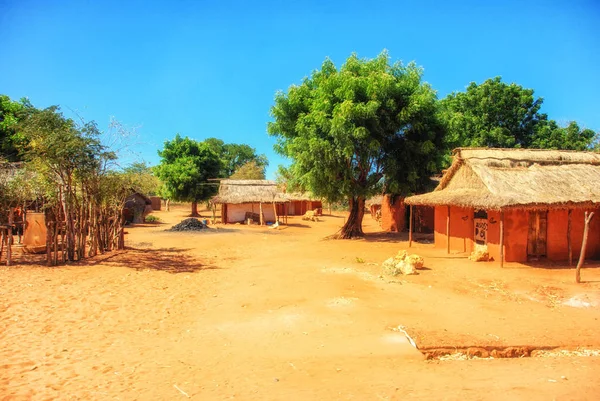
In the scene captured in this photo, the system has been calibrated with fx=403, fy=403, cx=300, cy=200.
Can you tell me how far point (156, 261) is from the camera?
1301 cm

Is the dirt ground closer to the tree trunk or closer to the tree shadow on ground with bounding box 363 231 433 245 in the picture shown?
the tree shadow on ground with bounding box 363 231 433 245

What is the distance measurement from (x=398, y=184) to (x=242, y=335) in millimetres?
13572

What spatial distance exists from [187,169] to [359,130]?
70.2 ft

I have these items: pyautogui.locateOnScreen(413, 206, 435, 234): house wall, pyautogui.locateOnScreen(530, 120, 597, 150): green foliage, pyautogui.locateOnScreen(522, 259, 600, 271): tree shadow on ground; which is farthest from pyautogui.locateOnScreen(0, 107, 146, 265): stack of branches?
pyautogui.locateOnScreen(530, 120, 597, 150): green foliage

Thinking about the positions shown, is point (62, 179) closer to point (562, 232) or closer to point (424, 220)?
point (562, 232)

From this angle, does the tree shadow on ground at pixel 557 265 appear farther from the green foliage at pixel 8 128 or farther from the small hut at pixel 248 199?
the green foliage at pixel 8 128

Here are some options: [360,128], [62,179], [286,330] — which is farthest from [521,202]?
[62,179]

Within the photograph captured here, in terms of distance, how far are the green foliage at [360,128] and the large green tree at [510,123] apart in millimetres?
9569

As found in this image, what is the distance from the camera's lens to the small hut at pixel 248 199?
28734 mm

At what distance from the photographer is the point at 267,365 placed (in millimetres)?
5418

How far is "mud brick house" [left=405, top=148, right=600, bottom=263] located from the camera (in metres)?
12.1

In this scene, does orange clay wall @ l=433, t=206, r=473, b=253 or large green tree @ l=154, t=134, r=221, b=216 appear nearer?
orange clay wall @ l=433, t=206, r=473, b=253

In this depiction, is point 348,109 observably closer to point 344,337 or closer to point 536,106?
point 344,337

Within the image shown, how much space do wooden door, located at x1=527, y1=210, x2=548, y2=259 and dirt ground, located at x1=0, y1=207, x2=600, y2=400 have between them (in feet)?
4.87
